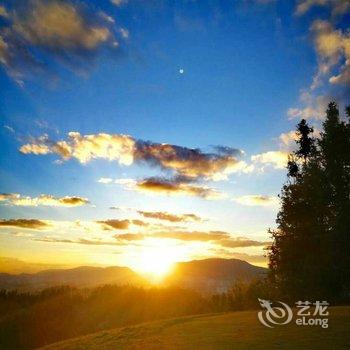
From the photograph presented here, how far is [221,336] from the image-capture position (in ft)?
41.2

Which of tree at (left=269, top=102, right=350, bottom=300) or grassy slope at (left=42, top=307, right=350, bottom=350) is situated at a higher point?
tree at (left=269, top=102, right=350, bottom=300)

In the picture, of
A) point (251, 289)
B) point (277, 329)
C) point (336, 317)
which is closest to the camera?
point (277, 329)

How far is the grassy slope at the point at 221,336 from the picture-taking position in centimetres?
1110

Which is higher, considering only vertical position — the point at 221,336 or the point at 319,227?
the point at 319,227

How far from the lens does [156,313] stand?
3042cm

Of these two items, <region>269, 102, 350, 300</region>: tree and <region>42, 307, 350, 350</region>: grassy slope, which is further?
<region>269, 102, 350, 300</region>: tree

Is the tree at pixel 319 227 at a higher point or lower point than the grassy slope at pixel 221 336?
higher

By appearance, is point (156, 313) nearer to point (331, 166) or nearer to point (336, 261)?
point (336, 261)

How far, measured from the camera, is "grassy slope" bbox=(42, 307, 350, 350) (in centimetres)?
1110

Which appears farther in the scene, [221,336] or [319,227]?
[319,227]

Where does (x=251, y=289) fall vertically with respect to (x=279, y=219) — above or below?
below

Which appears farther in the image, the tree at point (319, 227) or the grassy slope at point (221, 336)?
the tree at point (319, 227)

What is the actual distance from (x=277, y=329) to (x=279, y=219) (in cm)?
1610

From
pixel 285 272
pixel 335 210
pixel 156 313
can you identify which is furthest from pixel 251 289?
pixel 335 210
